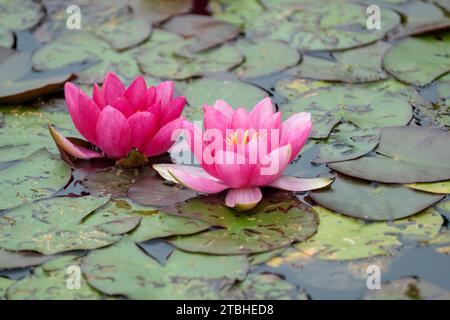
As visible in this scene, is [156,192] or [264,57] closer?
[156,192]

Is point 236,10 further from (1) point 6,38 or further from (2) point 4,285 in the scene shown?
(2) point 4,285

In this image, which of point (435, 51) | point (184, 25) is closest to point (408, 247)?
point (435, 51)

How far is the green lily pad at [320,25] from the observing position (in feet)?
13.4

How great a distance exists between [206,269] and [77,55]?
190 centimetres

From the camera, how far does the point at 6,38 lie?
4246mm

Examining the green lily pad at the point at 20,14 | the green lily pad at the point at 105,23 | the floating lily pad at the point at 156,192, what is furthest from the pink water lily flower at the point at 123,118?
the green lily pad at the point at 20,14

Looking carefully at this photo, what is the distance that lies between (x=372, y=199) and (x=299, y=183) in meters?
0.27

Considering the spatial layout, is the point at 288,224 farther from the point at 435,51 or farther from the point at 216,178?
the point at 435,51

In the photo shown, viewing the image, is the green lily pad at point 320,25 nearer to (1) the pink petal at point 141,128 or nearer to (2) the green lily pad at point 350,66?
(2) the green lily pad at point 350,66

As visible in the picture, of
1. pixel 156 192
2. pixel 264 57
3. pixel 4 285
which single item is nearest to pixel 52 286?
Result: pixel 4 285

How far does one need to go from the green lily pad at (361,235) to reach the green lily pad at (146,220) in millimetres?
398

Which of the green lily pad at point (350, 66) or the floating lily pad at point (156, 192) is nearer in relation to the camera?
the floating lily pad at point (156, 192)

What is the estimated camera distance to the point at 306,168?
10.2 feet

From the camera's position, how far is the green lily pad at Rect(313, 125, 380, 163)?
10.3 feet
